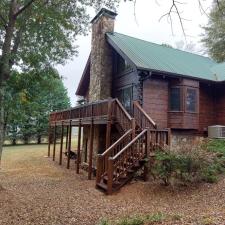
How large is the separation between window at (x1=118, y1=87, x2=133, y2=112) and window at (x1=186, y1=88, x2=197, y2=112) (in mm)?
3110

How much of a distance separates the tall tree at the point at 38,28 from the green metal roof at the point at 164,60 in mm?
3562

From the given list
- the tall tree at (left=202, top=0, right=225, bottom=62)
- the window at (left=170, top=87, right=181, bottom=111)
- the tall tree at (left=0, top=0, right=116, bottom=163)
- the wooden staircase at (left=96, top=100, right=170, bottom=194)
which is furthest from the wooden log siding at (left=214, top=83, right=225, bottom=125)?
the tall tree at (left=202, top=0, right=225, bottom=62)

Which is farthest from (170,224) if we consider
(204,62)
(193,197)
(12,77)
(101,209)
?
(204,62)

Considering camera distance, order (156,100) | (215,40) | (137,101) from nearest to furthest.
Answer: (137,101), (156,100), (215,40)

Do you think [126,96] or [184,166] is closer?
[184,166]

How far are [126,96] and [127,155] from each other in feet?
20.6

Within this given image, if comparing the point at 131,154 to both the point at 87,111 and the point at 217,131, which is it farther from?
the point at 217,131

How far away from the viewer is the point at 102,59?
17.5 metres

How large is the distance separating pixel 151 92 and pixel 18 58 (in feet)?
22.5

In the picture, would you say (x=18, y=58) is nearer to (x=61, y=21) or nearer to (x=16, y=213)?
(x=61, y=21)

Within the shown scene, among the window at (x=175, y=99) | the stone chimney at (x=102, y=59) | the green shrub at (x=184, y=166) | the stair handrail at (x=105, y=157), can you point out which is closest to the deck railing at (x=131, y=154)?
the stair handrail at (x=105, y=157)

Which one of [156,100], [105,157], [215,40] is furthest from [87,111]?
[215,40]

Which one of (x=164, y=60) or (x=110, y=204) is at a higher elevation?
(x=164, y=60)

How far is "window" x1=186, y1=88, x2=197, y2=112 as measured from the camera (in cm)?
1585
